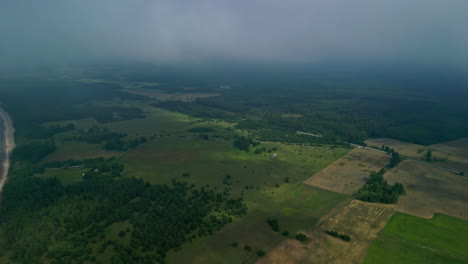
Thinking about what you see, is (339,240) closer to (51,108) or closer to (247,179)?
(247,179)

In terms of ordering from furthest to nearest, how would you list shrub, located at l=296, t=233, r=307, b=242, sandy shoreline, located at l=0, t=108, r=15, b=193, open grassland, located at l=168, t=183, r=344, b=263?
sandy shoreline, located at l=0, t=108, r=15, b=193 < shrub, located at l=296, t=233, r=307, b=242 < open grassland, located at l=168, t=183, r=344, b=263

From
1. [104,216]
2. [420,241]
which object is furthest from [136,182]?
[420,241]

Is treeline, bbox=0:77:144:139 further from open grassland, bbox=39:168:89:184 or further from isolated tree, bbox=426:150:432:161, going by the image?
isolated tree, bbox=426:150:432:161

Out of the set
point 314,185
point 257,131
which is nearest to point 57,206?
point 314,185

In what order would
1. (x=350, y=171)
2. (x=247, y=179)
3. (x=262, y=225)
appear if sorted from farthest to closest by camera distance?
(x=350, y=171)
(x=247, y=179)
(x=262, y=225)

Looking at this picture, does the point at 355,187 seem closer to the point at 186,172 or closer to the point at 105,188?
the point at 186,172

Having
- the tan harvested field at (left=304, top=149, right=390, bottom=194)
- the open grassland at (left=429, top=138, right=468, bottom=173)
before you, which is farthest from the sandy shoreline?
the open grassland at (left=429, top=138, right=468, bottom=173)
